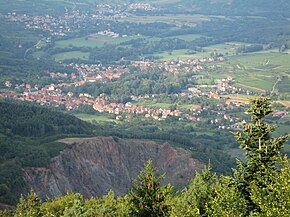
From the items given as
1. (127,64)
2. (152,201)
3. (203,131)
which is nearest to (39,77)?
(127,64)

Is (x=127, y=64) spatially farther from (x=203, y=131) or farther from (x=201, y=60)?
(x=203, y=131)

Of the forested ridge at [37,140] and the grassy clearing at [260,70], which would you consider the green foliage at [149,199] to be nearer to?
the forested ridge at [37,140]

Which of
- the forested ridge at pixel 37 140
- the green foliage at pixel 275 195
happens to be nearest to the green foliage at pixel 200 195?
the green foliage at pixel 275 195

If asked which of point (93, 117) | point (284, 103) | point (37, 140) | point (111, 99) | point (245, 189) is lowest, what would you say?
point (111, 99)

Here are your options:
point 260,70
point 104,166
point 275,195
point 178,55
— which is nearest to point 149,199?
point 275,195

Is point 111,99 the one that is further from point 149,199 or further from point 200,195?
point 149,199

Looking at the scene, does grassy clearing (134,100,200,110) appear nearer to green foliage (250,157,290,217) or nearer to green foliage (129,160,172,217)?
green foliage (129,160,172,217)
